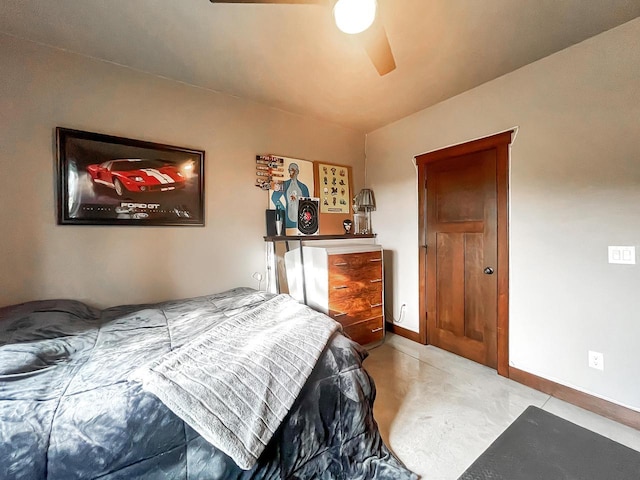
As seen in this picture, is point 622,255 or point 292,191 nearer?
point 622,255

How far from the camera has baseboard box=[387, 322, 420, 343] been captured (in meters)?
2.99

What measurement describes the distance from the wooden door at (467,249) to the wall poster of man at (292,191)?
4.14ft

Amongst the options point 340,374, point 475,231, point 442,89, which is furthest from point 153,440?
point 442,89

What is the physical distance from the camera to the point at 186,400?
922mm

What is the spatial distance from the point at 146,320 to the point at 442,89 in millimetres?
3020

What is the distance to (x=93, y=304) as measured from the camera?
1.99 metres

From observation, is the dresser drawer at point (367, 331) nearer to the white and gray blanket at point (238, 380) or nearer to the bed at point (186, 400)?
the bed at point (186, 400)

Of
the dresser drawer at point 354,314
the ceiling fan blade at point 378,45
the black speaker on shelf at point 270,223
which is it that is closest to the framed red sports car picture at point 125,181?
the black speaker on shelf at point 270,223

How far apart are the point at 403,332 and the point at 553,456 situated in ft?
5.83

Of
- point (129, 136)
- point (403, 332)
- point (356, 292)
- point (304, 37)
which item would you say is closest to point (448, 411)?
point (356, 292)

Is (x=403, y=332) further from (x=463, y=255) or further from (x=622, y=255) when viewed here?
(x=622, y=255)

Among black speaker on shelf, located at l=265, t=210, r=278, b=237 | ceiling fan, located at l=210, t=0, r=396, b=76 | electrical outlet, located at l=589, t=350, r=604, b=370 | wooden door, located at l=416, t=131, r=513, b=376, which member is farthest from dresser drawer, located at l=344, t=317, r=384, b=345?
ceiling fan, located at l=210, t=0, r=396, b=76

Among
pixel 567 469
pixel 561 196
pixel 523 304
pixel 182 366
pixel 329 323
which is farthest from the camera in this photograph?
pixel 523 304

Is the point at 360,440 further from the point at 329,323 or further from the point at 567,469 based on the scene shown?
the point at 567,469
